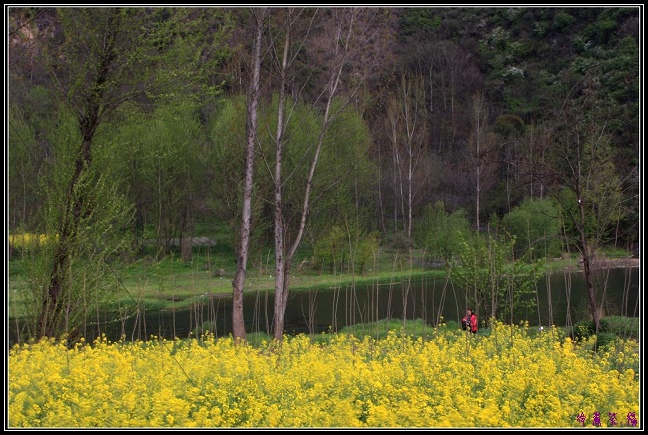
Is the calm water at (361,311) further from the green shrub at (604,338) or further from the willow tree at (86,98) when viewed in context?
the willow tree at (86,98)

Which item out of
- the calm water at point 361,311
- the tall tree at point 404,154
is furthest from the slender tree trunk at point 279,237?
the tall tree at point 404,154

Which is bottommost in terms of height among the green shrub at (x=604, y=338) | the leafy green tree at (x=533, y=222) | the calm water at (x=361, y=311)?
the calm water at (x=361, y=311)

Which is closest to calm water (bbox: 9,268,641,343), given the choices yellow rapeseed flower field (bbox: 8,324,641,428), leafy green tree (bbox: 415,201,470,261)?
leafy green tree (bbox: 415,201,470,261)

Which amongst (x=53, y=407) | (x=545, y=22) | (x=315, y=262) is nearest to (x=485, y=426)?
(x=53, y=407)

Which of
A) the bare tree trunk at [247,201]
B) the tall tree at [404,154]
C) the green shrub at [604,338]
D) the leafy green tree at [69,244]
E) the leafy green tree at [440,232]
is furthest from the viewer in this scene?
the tall tree at [404,154]

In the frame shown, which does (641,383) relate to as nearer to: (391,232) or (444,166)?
(391,232)

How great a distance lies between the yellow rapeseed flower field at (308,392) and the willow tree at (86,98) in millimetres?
1993

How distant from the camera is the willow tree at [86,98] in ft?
34.9

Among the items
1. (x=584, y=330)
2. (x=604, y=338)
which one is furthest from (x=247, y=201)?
(x=584, y=330)

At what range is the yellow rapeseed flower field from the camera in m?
5.77

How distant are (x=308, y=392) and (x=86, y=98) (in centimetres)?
649

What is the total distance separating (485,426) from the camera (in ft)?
18.0

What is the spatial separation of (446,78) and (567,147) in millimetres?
55556

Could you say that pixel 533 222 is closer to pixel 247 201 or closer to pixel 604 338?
pixel 604 338
